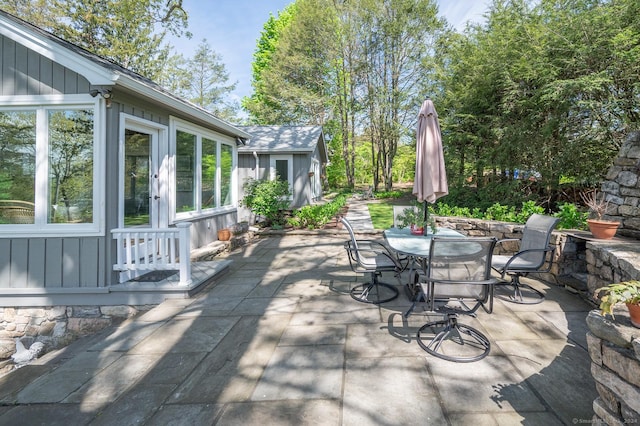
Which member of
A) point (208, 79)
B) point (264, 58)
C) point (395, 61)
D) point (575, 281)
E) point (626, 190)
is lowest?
point (575, 281)

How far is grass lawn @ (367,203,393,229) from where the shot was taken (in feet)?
29.3

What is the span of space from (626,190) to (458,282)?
12.2 feet

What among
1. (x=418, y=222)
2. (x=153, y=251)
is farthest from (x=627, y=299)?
(x=153, y=251)

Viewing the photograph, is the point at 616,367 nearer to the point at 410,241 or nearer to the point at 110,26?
the point at 410,241

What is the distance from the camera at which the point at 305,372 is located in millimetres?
2402

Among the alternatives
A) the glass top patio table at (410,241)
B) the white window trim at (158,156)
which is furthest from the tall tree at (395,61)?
the white window trim at (158,156)

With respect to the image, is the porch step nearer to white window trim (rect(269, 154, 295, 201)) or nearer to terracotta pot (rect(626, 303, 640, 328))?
terracotta pot (rect(626, 303, 640, 328))

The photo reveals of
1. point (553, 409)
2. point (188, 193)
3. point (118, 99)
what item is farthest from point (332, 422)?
point (188, 193)

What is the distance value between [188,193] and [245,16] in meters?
12.6

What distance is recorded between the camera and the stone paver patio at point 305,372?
1969 mm

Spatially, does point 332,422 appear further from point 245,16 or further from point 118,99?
point 245,16

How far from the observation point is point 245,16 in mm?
14875

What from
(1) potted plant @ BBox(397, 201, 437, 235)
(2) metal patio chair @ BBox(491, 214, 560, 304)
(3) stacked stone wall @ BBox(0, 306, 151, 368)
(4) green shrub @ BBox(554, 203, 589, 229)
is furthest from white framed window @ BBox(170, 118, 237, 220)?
(4) green shrub @ BBox(554, 203, 589, 229)

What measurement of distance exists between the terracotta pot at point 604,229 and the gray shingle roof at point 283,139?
26.4ft
